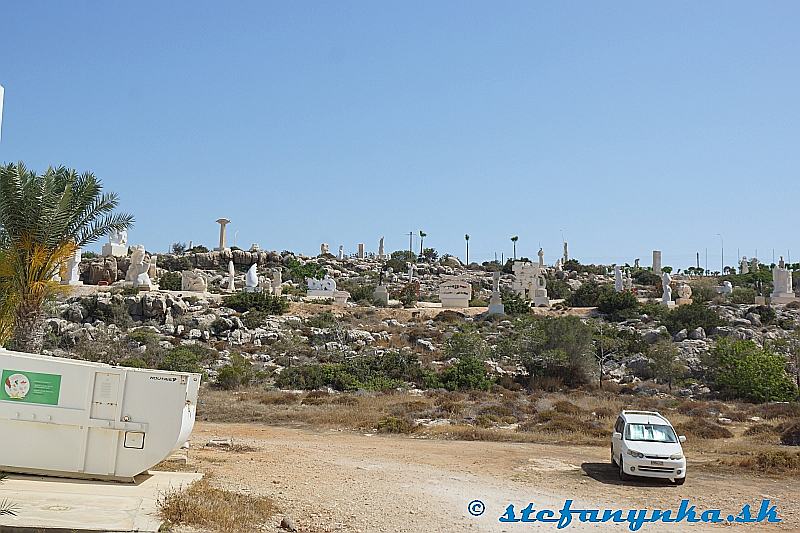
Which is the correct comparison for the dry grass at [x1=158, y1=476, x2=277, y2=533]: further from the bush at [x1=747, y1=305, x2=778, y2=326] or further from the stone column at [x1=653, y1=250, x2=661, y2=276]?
the stone column at [x1=653, y1=250, x2=661, y2=276]

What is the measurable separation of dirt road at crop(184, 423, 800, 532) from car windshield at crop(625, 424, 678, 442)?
95 cm

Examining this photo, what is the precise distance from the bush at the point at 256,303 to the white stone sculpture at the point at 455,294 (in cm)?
1394

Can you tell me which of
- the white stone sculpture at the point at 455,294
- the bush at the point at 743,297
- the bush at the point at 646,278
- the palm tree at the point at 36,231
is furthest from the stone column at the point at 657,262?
the palm tree at the point at 36,231

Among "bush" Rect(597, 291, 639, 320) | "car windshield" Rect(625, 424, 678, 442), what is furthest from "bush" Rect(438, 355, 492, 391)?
"bush" Rect(597, 291, 639, 320)

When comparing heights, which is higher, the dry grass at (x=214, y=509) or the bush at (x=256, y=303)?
the bush at (x=256, y=303)

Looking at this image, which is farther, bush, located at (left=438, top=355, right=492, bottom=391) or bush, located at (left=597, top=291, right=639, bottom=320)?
bush, located at (left=597, top=291, right=639, bottom=320)

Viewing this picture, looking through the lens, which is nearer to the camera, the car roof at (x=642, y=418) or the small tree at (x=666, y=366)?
the car roof at (x=642, y=418)

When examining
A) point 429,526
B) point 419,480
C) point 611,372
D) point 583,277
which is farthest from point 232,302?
point 583,277

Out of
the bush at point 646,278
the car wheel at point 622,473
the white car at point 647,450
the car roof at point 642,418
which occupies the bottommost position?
the car wheel at point 622,473

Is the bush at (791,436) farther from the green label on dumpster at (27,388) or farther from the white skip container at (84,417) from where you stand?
the green label on dumpster at (27,388)

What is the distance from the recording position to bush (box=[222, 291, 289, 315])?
51.8 m

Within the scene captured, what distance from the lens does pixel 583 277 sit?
9188cm

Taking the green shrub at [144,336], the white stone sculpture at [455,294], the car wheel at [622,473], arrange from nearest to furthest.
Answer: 1. the car wheel at [622,473]
2. the green shrub at [144,336]
3. the white stone sculpture at [455,294]

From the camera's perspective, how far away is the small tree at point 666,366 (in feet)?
116
